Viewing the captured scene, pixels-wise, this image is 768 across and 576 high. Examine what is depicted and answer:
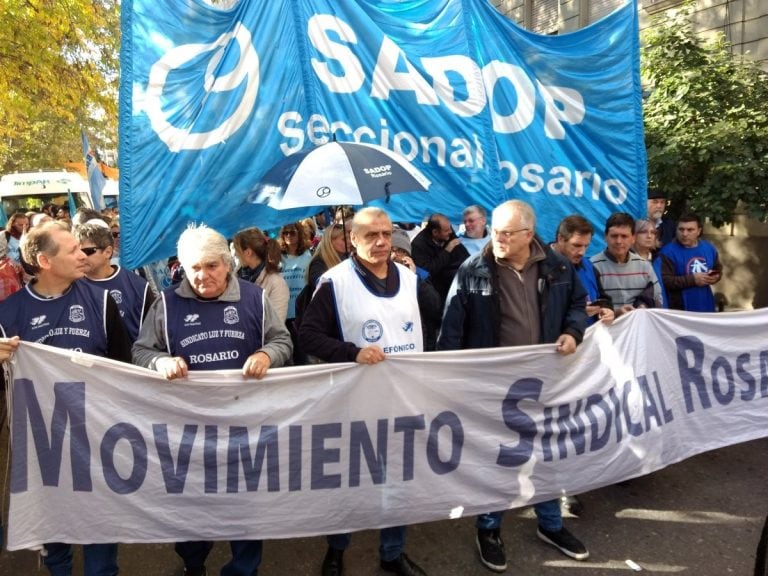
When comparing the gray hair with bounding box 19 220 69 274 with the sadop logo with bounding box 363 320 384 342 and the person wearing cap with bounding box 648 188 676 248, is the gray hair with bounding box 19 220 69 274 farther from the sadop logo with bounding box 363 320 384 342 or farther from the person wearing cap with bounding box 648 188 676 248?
the person wearing cap with bounding box 648 188 676 248

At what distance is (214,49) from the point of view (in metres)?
3.36

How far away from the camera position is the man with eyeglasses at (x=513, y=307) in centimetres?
309

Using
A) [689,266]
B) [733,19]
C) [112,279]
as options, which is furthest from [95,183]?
[733,19]

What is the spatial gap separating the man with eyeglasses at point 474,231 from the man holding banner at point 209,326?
9.37 feet

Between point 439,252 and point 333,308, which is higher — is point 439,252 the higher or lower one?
the higher one

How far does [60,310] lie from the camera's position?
2.70 metres

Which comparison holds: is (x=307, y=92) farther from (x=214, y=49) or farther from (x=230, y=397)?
(x=230, y=397)

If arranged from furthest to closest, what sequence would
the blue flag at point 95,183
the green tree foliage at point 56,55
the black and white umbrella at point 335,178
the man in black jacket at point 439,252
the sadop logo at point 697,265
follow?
the blue flag at point 95,183, the green tree foliage at point 56,55, the man in black jacket at point 439,252, the sadop logo at point 697,265, the black and white umbrella at point 335,178

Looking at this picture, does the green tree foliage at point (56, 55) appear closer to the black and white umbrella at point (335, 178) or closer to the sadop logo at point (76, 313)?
the black and white umbrella at point (335, 178)

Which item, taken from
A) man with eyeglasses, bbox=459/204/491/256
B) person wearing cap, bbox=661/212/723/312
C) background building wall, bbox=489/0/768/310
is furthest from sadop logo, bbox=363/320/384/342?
background building wall, bbox=489/0/768/310

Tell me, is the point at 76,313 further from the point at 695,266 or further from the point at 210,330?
the point at 695,266

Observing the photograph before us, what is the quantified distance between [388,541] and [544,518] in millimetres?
924

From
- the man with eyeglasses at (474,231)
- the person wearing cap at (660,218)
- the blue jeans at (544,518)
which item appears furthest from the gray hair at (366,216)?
the person wearing cap at (660,218)

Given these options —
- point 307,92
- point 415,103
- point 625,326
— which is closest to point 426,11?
point 415,103
